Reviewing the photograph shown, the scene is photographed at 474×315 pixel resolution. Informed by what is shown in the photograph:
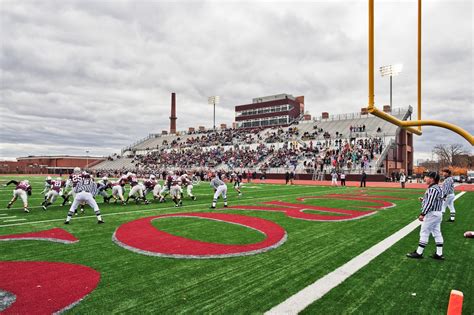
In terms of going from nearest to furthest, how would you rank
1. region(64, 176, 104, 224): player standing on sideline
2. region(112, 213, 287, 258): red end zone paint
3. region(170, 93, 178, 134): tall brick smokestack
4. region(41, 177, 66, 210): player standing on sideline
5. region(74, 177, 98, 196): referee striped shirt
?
1. region(112, 213, 287, 258): red end zone paint
2. region(64, 176, 104, 224): player standing on sideline
3. region(74, 177, 98, 196): referee striped shirt
4. region(41, 177, 66, 210): player standing on sideline
5. region(170, 93, 178, 134): tall brick smokestack

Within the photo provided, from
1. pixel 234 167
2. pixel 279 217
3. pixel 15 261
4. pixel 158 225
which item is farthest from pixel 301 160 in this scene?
pixel 15 261

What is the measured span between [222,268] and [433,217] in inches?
166

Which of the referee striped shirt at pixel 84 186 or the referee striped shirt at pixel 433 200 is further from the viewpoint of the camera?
the referee striped shirt at pixel 84 186

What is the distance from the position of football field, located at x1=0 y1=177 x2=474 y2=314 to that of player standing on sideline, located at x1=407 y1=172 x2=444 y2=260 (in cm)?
22

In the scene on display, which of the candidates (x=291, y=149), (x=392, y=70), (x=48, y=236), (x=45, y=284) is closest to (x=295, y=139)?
(x=291, y=149)

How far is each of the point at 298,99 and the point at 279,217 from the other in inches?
2570

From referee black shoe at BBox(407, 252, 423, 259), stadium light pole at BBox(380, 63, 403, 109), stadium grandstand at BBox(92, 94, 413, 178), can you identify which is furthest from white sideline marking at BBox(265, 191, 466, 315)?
stadium light pole at BBox(380, 63, 403, 109)

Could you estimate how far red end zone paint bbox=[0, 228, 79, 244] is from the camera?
7.00m

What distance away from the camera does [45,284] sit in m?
4.33

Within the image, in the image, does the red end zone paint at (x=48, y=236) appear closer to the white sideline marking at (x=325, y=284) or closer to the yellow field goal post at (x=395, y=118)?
the white sideline marking at (x=325, y=284)

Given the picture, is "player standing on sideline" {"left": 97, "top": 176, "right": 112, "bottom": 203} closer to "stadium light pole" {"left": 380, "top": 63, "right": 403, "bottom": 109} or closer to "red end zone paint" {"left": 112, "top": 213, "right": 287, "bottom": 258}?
"red end zone paint" {"left": 112, "top": 213, "right": 287, "bottom": 258}

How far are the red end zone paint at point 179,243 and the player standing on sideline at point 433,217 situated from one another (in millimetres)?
2860

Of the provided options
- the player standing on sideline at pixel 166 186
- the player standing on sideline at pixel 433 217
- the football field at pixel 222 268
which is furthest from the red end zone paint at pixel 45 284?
the player standing on sideline at pixel 166 186

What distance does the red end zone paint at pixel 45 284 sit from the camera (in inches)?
144
